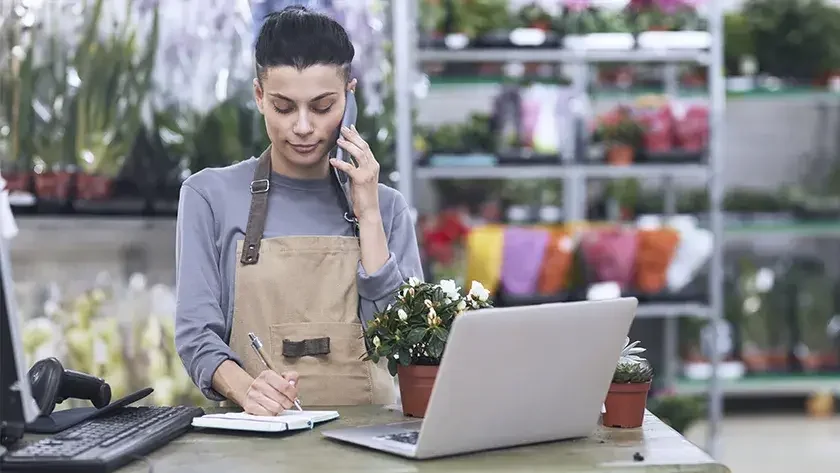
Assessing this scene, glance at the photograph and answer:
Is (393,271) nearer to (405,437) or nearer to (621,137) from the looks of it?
(405,437)

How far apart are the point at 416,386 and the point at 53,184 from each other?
6.81 feet

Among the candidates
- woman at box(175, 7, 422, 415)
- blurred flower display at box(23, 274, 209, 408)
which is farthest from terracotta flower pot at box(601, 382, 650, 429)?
blurred flower display at box(23, 274, 209, 408)

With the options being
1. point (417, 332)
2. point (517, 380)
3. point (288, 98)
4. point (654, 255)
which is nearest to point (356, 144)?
point (288, 98)

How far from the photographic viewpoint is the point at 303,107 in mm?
2381

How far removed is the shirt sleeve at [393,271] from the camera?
246 cm

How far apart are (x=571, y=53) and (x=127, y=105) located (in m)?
2.57

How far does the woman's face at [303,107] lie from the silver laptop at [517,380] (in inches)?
27.1

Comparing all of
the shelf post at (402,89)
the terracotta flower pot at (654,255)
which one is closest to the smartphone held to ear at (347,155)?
the shelf post at (402,89)

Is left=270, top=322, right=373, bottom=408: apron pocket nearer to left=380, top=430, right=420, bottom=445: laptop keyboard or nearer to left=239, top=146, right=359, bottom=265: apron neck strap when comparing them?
left=239, top=146, right=359, bottom=265: apron neck strap

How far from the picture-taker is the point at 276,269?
2.45 metres

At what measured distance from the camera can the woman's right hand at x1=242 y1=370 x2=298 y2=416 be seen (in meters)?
2.06

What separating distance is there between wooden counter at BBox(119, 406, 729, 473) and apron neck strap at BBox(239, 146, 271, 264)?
0.52 meters

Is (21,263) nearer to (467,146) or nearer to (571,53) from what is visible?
(467,146)

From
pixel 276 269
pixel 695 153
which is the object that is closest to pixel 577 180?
pixel 695 153
